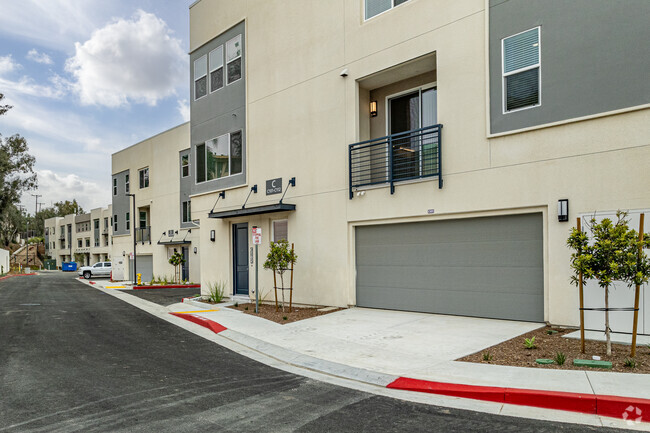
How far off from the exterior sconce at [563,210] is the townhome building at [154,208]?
24013 mm

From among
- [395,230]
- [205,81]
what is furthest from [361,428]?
[205,81]

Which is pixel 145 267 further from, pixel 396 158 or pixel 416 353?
pixel 416 353

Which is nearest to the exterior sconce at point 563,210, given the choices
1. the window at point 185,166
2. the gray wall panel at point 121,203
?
the window at point 185,166

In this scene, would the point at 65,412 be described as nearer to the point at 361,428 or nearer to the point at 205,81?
the point at 361,428

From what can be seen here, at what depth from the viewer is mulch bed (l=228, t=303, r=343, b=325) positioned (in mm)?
12070

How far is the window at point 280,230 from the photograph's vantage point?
1516cm

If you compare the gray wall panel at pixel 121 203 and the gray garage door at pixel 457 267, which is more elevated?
the gray wall panel at pixel 121 203

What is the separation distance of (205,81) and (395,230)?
432 inches

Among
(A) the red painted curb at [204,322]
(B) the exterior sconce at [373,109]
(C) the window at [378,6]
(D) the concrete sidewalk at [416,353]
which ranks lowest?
(A) the red painted curb at [204,322]

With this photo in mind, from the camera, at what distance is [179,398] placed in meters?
5.89

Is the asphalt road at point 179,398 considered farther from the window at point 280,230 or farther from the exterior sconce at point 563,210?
the window at point 280,230

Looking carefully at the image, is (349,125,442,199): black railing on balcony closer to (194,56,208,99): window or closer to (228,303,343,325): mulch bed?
(228,303,343,325): mulch bed

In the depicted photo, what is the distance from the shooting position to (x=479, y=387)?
590 cm

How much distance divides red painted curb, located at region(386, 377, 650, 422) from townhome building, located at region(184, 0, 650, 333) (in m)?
3.82
